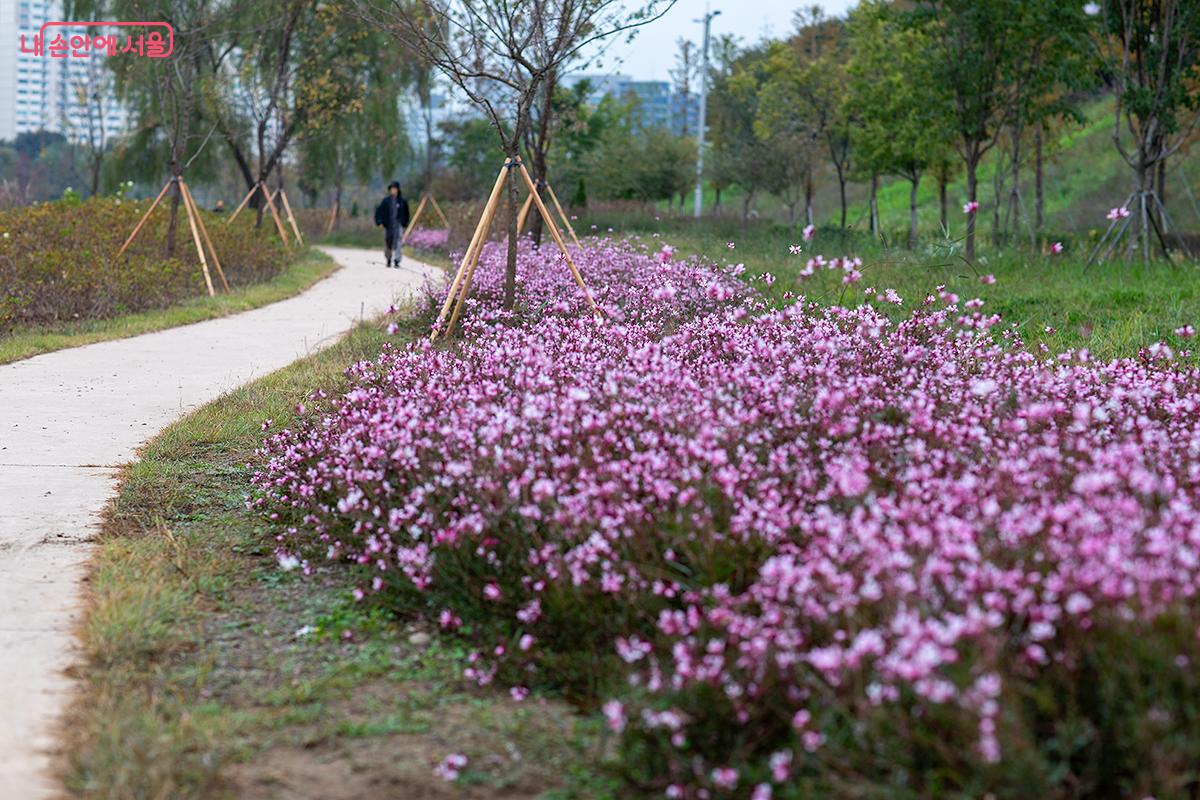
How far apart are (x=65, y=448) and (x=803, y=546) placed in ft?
14.9

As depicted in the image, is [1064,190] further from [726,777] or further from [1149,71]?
[726,777]

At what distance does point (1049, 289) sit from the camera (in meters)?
11.0

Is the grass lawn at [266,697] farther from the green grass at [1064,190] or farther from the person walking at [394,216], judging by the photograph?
the green grass at [1064,190]

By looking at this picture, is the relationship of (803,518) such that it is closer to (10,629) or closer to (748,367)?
(748,367)

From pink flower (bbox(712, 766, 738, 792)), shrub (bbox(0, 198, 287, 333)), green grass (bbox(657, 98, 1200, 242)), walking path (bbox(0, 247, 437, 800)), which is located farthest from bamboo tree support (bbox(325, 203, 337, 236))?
pink flower (bbox(712, 766, 738, 792))

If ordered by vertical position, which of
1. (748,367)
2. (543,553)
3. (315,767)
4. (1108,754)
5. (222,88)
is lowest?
(315,767)

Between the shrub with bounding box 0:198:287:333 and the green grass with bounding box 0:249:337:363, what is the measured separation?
24cm

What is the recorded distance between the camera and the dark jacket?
78.2 ft

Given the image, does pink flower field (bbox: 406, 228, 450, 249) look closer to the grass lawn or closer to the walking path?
the walking path

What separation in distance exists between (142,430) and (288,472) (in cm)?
213

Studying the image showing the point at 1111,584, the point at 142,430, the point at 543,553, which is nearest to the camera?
the point at 1111,584

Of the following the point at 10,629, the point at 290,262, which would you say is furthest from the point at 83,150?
the point at 10,629

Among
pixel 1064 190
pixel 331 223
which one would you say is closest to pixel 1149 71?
pixel 1064 190

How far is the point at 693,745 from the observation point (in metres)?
2.95
